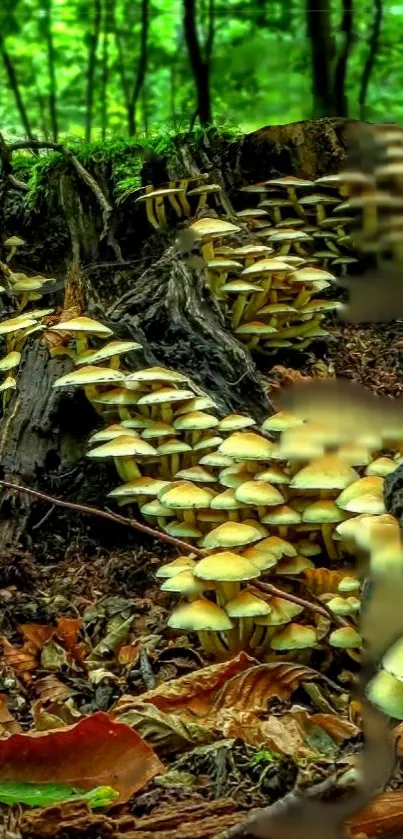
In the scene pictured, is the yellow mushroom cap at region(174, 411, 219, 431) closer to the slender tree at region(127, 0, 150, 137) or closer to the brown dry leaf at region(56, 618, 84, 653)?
the brown dry leaf at region(56, 618, 84, 653)

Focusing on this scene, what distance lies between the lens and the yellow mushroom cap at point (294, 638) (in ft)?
7.44

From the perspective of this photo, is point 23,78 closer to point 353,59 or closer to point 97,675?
point 353,59

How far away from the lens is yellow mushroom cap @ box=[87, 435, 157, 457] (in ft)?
9.42

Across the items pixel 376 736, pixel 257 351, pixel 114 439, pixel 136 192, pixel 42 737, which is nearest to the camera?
pixel 376 736

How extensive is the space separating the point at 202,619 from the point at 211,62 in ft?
10.1

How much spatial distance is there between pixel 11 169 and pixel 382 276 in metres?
4.27

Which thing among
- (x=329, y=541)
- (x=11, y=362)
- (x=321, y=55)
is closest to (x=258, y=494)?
(x=329, y=541)

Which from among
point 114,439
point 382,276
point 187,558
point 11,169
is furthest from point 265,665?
point 11,169

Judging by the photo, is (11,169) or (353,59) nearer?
(353,59)

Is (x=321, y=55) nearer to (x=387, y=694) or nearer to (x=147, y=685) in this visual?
(x=387, y=694)

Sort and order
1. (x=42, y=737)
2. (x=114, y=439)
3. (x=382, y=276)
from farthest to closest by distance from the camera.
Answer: (x=114, y=439), (x=42, y=737), (x=382, y=276)

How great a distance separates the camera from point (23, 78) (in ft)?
27.9

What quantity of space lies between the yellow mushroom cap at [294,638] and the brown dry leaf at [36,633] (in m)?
0.84

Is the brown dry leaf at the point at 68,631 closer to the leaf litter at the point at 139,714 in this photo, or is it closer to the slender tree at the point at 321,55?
the leaf litter at the point at 139,714
